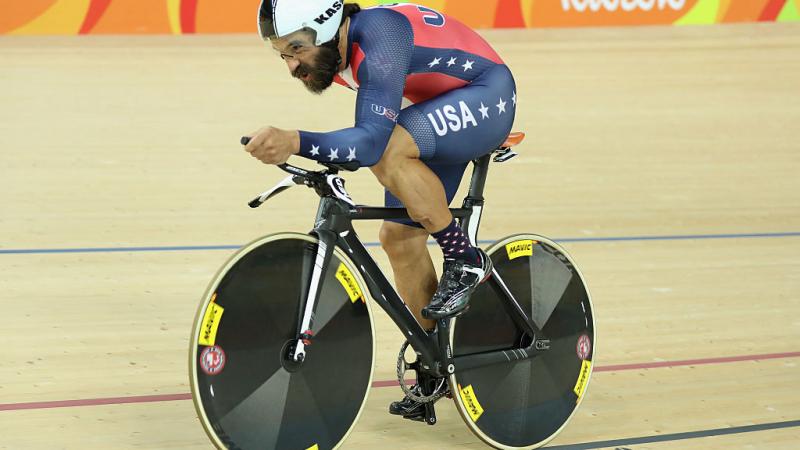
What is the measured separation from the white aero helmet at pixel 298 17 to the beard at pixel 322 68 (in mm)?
37

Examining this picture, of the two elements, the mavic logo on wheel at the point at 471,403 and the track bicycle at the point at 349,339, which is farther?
the mavic logo on wheel at the point at 471,403

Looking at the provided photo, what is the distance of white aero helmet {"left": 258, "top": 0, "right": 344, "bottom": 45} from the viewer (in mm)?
2377

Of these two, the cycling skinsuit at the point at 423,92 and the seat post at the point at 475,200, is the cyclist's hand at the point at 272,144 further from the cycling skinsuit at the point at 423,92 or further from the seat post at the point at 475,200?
the seat post at the point at 475,200

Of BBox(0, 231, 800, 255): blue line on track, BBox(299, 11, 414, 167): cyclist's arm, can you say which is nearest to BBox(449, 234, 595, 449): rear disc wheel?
BBox(299, 11, 414, 167): cyclist's arm

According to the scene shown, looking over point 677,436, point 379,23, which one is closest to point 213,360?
point 379,23

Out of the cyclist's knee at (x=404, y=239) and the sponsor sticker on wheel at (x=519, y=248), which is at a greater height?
the cyclist's knee at (x=404, y=239)

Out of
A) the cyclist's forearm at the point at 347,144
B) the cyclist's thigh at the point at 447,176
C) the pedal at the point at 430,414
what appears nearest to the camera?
the cyclist's forearm at the point at 347,144

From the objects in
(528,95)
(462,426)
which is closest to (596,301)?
(462,426)

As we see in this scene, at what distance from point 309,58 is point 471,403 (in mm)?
910

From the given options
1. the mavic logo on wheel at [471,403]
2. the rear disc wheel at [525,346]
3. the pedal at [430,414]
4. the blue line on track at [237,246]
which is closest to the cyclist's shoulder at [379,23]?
the rear disc wheel at [525,346]

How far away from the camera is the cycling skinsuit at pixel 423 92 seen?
2379 mm

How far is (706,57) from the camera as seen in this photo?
10383mm

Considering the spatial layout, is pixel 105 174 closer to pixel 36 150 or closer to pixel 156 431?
pixel 36 150

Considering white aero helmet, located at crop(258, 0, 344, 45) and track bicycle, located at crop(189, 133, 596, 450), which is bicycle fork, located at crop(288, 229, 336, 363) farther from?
white aero helmet, located at crop(258, 0, 344, 45)
